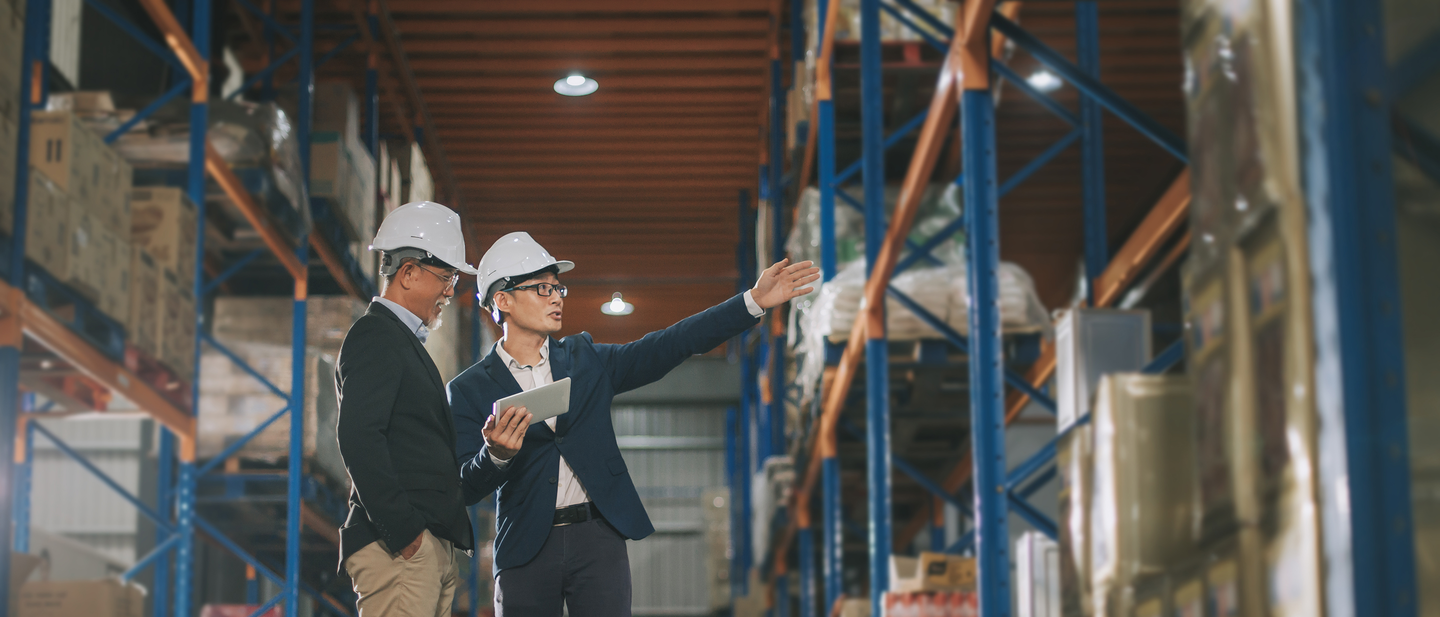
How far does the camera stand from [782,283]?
4137 mm

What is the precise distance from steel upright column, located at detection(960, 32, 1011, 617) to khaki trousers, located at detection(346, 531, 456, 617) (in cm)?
233

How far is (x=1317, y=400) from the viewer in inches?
77.8

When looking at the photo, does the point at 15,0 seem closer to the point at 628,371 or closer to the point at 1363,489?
the point at 628,371

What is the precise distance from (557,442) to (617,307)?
14.8m

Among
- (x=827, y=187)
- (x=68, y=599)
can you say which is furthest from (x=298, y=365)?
(x=827, y=187)

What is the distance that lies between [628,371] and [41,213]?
12.0ft

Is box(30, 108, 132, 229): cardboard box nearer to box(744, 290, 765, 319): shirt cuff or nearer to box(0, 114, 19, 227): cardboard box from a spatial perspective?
box(0, 114, 19, 227): cardboard box

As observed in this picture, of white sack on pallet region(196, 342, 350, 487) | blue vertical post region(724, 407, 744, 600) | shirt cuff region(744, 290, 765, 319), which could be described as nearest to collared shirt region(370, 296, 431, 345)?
shirt cuff region(744, 290, 765, 319)

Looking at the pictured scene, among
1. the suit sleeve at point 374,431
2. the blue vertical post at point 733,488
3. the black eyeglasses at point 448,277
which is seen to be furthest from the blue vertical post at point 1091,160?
the blue vertical post at point 733,488

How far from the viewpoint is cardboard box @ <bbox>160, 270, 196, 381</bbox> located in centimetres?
833

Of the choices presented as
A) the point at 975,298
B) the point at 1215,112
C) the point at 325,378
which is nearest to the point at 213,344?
the point at 325,378

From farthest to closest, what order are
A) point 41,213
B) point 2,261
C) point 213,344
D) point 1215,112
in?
point 213,344, point 41,213, point 2,261, point 1215,112

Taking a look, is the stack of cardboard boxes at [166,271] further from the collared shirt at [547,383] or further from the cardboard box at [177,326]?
the collared shirt at [547,383]

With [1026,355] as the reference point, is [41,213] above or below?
above
